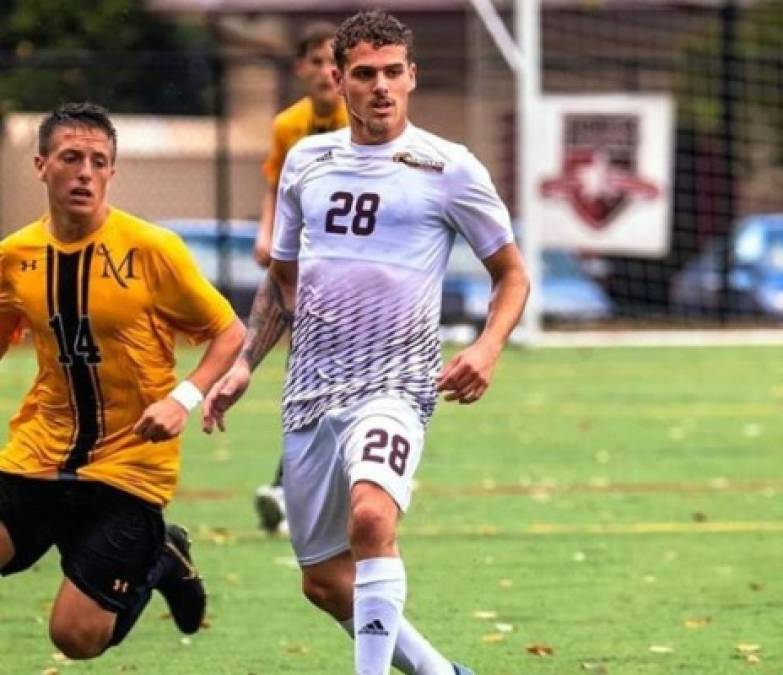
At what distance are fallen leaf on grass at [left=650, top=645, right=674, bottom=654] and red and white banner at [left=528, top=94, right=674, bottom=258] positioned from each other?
54.3ft

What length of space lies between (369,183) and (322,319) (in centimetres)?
42

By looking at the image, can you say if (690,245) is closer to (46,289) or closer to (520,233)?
(520,233)

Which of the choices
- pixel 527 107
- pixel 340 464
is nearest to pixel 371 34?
pixel 340 464

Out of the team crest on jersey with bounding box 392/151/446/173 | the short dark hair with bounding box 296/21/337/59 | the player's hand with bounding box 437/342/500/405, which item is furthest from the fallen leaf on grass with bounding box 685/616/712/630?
the short dark hair with bounding box 296/21/337/59

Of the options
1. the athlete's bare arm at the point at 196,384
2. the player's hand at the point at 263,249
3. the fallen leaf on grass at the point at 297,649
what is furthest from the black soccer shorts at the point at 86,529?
the player's hand at the point at 263,249

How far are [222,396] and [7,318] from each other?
782 mm

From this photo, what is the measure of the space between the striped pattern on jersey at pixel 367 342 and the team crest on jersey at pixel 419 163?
0.32 m

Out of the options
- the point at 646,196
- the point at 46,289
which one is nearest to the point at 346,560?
the point at 46,289

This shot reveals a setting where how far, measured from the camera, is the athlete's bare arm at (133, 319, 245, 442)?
7066 millimetres

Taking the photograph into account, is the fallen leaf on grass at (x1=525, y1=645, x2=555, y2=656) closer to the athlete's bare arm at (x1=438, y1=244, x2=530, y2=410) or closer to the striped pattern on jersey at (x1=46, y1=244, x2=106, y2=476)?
the athlete's bare arm at (x1=438, y1=244, x2=530, y2=410)

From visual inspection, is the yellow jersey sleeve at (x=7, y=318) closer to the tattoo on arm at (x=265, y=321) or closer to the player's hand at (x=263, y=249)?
the tattoo on arm at (x=265, y=321)

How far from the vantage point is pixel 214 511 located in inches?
502

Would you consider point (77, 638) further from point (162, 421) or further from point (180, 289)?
point (180, 289)

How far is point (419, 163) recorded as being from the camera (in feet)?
23.4
